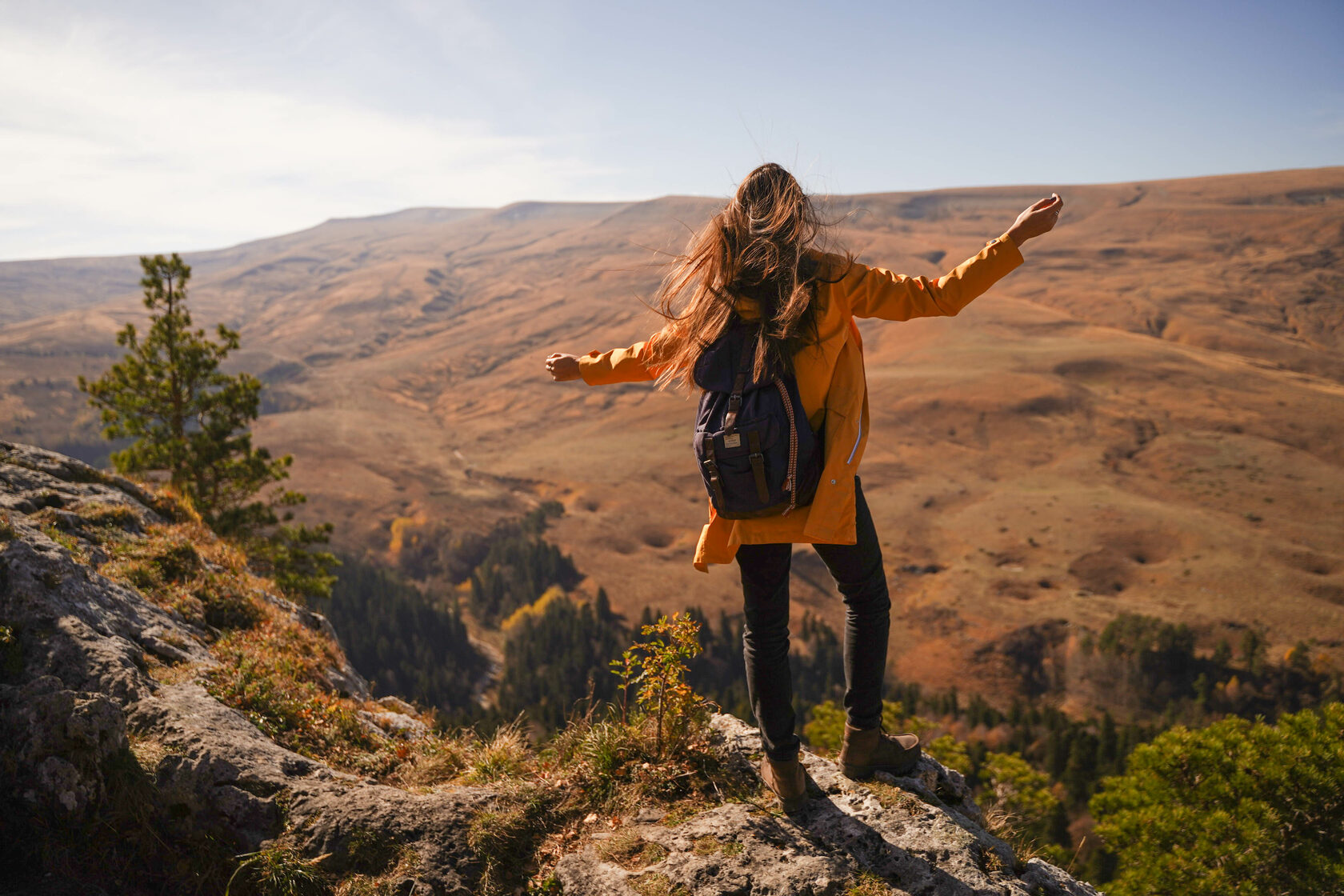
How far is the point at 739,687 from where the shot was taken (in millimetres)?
67188

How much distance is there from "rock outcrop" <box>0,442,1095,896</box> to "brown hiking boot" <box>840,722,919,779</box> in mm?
76

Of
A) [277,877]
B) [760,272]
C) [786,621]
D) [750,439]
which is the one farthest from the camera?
[786,621]

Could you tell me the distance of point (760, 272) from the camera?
122 inches

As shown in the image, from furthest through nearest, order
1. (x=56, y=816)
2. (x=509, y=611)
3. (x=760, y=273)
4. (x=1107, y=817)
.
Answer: (x=509, y=611)
(x=1107, y=817)
(x=56, y=816)
(x=760, y=273)

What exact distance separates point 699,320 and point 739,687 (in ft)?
223

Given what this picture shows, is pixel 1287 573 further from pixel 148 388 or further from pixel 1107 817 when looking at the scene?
pixel 148 388

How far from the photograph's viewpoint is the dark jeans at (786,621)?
330 cm

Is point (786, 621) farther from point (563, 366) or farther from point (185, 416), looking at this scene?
point (185, 416)

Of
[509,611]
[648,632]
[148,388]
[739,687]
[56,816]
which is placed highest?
[148,388]

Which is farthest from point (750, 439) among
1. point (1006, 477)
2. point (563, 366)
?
point (1006, 477)

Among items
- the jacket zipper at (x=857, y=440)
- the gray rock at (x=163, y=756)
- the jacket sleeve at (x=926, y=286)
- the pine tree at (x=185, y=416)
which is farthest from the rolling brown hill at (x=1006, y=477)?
the jacket zipper at (x=857, y=440)

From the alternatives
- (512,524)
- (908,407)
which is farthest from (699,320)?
(908,407)

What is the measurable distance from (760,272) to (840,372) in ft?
1.82

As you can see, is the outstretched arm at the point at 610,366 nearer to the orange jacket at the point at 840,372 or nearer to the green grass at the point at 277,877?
the orange jacket at the point at 840,372
